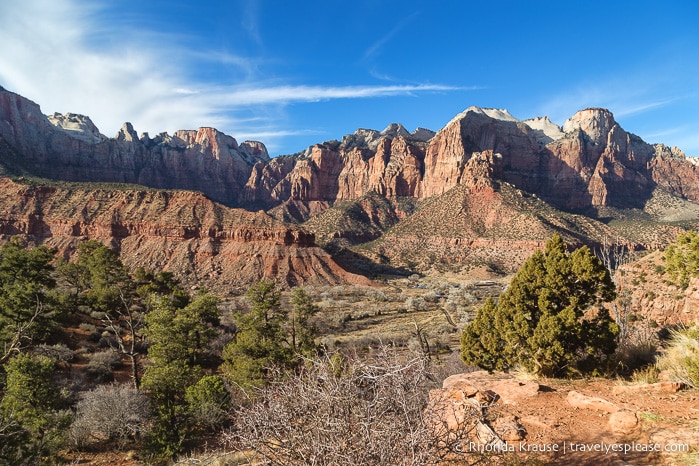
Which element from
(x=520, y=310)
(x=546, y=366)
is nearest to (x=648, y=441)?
(x=546, y=366)

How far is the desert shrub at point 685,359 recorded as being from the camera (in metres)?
7.65

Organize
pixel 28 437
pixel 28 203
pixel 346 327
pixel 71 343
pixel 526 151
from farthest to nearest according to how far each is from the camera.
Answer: pixel 526 151
pixel 28 203
pixel 346 327
pixel 71 343
pixel 28 437

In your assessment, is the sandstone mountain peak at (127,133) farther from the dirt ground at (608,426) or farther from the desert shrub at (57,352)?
the dirt ground at (608,426)

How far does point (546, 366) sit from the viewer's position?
12.1 metres

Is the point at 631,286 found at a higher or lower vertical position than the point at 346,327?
higher

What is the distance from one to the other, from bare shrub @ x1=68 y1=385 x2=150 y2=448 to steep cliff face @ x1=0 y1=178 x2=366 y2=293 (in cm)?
5096

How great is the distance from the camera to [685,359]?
816cm

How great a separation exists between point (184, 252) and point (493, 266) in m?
72.1

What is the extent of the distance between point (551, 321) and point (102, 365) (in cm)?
2779

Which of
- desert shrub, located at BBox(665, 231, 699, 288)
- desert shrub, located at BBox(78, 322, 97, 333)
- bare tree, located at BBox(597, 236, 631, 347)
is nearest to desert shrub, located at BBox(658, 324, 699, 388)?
desert shrub, located at BBox(665, 231, 699, 288)

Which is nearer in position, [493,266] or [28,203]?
[28,203]

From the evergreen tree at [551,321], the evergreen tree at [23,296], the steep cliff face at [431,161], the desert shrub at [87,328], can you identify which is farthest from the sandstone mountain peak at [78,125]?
the evergreen tree at [551,321]

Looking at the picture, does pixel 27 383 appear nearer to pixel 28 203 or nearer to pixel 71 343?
pixel 71 343

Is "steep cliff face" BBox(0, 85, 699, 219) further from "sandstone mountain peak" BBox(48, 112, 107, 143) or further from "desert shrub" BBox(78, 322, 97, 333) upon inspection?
A: "desert shrub" BBox(78, 322, 97, 333)
